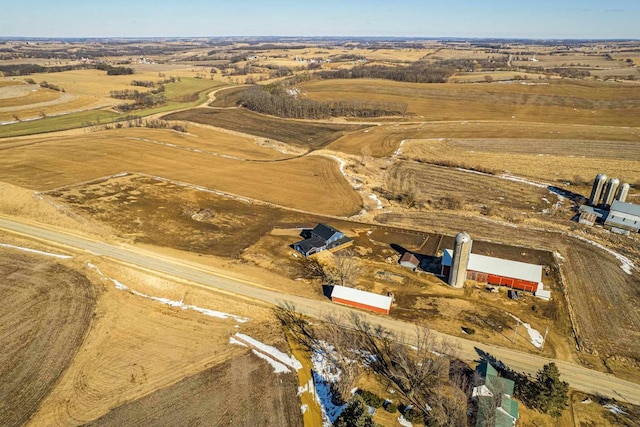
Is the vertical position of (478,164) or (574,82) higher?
(574,82)

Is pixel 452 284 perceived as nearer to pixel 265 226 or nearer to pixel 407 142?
pixel 265 226

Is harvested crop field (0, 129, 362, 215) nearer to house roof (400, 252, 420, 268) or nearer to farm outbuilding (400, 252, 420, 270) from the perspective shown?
house roof (400, 252, 420, 268)

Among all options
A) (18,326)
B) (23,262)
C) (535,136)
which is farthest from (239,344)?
(535,136)

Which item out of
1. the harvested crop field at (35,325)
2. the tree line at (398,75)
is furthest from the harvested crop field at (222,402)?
the tree line at (398,75)

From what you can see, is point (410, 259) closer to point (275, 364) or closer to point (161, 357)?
point (275, 364)

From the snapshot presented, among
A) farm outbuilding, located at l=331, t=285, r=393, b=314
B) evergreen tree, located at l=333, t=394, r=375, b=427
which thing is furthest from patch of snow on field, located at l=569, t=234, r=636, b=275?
evergreen tree, located at l=333, t=394, r=375, b=427

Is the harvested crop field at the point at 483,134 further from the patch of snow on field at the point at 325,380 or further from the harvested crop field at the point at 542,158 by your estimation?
the patch of snow on field at the point at 325,380
